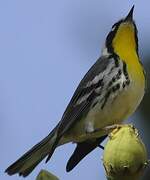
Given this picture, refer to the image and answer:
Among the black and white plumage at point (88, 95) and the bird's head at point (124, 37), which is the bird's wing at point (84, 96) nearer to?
the black and white plumage at point (88, 95)

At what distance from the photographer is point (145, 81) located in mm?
4871

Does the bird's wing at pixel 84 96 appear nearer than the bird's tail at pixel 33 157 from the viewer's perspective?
No

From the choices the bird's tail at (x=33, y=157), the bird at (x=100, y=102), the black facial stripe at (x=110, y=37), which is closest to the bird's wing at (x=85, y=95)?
the bird at (x=100, y=102)

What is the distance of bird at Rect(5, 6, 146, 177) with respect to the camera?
15.2 feet

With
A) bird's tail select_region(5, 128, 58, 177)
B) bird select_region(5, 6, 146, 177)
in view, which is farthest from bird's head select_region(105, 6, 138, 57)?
bird's tail select_region(5, 128, 58, 177)

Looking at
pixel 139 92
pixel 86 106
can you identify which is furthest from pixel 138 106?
pixel 86 106

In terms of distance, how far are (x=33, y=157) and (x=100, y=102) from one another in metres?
0.71

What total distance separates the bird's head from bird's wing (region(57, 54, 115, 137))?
15 cm

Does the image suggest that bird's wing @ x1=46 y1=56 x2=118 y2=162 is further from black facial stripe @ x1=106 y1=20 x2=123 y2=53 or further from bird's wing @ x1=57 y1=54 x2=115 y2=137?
black facial stripe @ x1=106 y1=20 x2=123 y2=53

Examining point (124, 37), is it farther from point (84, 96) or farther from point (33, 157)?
point (33, 157)

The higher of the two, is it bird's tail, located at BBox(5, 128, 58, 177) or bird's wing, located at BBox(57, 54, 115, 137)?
bird's wing, located at BBox(57, 54, 115, 137)

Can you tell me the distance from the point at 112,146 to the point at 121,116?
9.37ft

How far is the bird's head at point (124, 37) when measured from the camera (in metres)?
5.24

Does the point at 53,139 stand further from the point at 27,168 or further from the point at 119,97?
the point at 27,168
